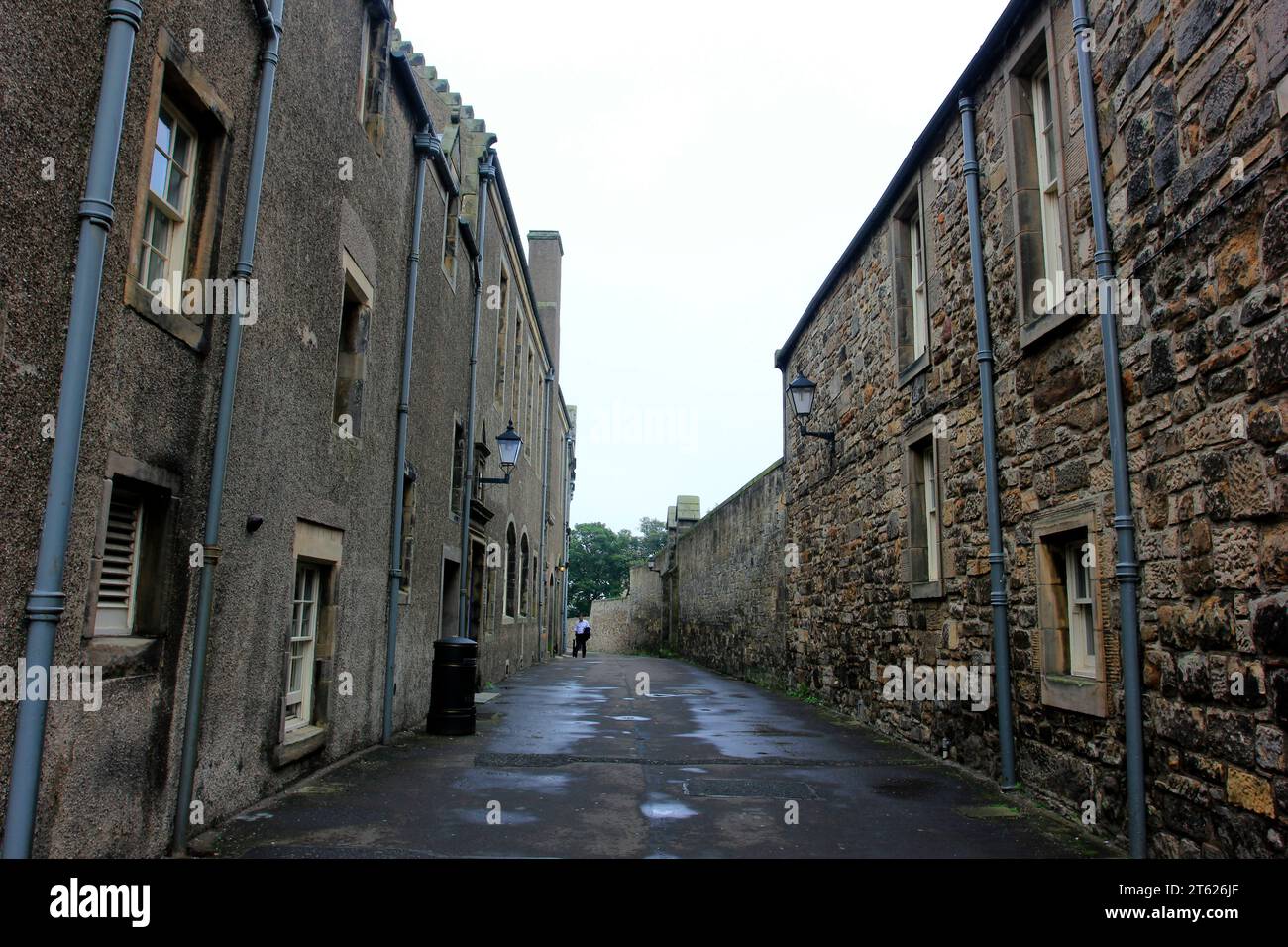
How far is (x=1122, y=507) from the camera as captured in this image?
510 cm

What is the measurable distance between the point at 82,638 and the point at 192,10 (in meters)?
3.13

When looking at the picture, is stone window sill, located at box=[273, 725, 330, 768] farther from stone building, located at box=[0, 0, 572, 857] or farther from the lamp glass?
the lamp glass

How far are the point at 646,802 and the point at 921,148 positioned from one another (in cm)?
642

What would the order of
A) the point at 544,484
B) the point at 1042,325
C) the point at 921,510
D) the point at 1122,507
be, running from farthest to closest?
the point at 544,484 → the point at 921,510 → the point at 1042,325 → the point at 1122,507

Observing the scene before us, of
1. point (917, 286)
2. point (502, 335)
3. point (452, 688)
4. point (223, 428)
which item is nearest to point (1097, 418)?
point (917, 286)

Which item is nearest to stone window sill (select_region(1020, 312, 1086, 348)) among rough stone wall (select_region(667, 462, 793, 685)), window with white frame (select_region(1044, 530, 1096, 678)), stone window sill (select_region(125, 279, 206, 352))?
window with white frame (select_region(1044, 530, 1096, 678))

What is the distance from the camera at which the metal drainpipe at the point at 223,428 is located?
4.81 metres

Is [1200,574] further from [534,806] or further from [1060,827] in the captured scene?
[534,806]

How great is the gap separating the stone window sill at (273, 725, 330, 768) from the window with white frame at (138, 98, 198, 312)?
10.2ft

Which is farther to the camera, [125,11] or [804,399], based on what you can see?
[804,399]

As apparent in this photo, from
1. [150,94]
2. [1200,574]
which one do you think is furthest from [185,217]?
[1200,574]

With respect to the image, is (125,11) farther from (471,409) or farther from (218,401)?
(471,409)

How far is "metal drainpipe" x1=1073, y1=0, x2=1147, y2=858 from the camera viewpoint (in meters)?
4.90

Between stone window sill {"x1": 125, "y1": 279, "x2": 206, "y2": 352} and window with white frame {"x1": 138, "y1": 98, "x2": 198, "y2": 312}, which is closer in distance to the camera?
stone window sill {"x1": 125, "y1": 279, "x2": 206, "y2": 352}
